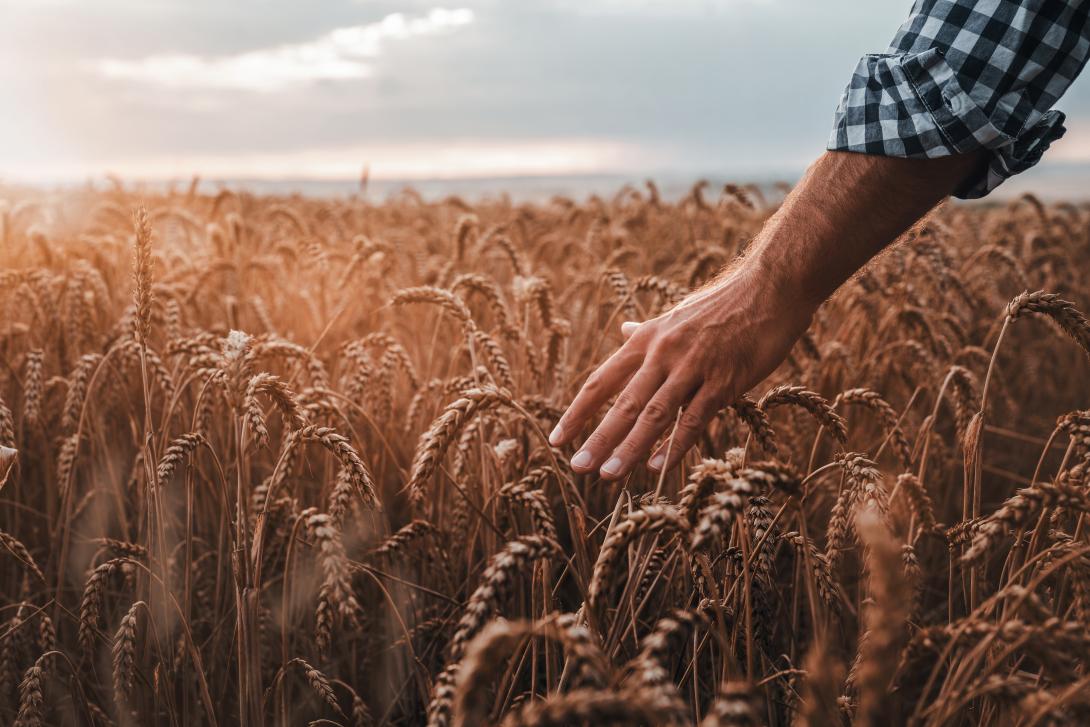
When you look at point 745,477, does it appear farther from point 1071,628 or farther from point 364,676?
point 364,676

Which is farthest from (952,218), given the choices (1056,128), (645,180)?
(1056,128)

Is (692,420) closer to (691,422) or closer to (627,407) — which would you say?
(691,422)

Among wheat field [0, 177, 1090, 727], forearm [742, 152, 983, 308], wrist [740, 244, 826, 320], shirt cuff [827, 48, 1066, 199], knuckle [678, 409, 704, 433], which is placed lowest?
wheat field [0, 177, 1090, 727]

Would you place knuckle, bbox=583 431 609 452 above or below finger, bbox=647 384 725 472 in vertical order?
below

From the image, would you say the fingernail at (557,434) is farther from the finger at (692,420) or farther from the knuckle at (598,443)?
the finger at (692,420)

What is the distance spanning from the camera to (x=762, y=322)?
4.55ft

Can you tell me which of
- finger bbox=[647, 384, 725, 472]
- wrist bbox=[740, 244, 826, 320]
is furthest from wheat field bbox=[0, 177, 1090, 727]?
wrist bbox=[740, 244, 826, 320]

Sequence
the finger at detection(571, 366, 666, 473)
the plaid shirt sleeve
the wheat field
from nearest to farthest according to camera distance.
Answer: the wheat field < the plaid shirt sleeve < the finger at detection(571, 366, 666, 473)

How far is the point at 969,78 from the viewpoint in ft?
4.17

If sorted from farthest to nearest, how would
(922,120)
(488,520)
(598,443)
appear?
(488,520)
(598,443)
(922,120)

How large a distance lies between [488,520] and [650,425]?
16.7 inches

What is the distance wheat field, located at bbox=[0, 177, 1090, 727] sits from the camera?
899mm

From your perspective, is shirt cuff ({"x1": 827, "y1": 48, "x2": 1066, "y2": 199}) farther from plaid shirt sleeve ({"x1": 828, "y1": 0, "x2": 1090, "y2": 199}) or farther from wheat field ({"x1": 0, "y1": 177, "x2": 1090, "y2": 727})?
wheat field ({"x1": 0, "y1": 177, "x2": 1090, "y2": 727})

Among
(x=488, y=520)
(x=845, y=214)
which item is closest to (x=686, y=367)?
(x=845, y=214)
